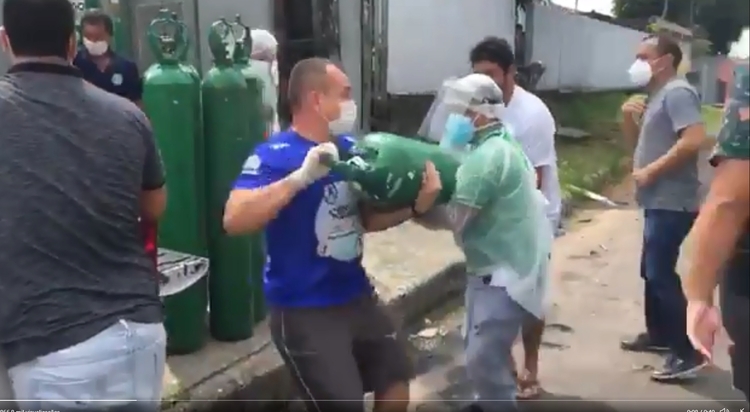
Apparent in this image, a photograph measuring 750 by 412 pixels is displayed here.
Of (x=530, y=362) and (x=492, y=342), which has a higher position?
(x=492, y=342)

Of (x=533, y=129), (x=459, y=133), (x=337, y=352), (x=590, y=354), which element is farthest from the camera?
(x=590, y=354)

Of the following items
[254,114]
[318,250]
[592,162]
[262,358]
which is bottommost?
[592,162]

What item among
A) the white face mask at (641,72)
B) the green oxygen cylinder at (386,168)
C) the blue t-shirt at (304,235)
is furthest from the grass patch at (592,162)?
the blue t-shirt at (304,235)

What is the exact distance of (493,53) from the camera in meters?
4.36

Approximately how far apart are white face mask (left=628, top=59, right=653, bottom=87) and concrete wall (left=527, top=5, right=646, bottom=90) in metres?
4.64

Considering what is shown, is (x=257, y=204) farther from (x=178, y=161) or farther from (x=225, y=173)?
(x=225, y=173)

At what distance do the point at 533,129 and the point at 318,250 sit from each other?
1.82 meters

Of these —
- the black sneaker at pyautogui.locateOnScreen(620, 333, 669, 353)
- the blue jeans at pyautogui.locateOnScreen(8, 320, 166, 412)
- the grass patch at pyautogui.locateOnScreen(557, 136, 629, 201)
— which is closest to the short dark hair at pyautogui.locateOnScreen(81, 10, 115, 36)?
the blue jeans at pyautogui.locateOnScreen(8, 320, 166, 412)

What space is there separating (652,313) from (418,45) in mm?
5204

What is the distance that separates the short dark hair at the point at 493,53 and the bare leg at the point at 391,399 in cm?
175

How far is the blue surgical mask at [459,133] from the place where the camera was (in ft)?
11.6

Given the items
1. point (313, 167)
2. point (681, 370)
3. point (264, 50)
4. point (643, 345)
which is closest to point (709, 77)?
point (313, 167)

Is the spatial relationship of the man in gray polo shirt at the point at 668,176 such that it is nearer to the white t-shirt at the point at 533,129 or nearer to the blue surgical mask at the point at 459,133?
the white t-shirt at the point at 533,129

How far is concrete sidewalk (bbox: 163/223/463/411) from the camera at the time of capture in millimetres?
3961
